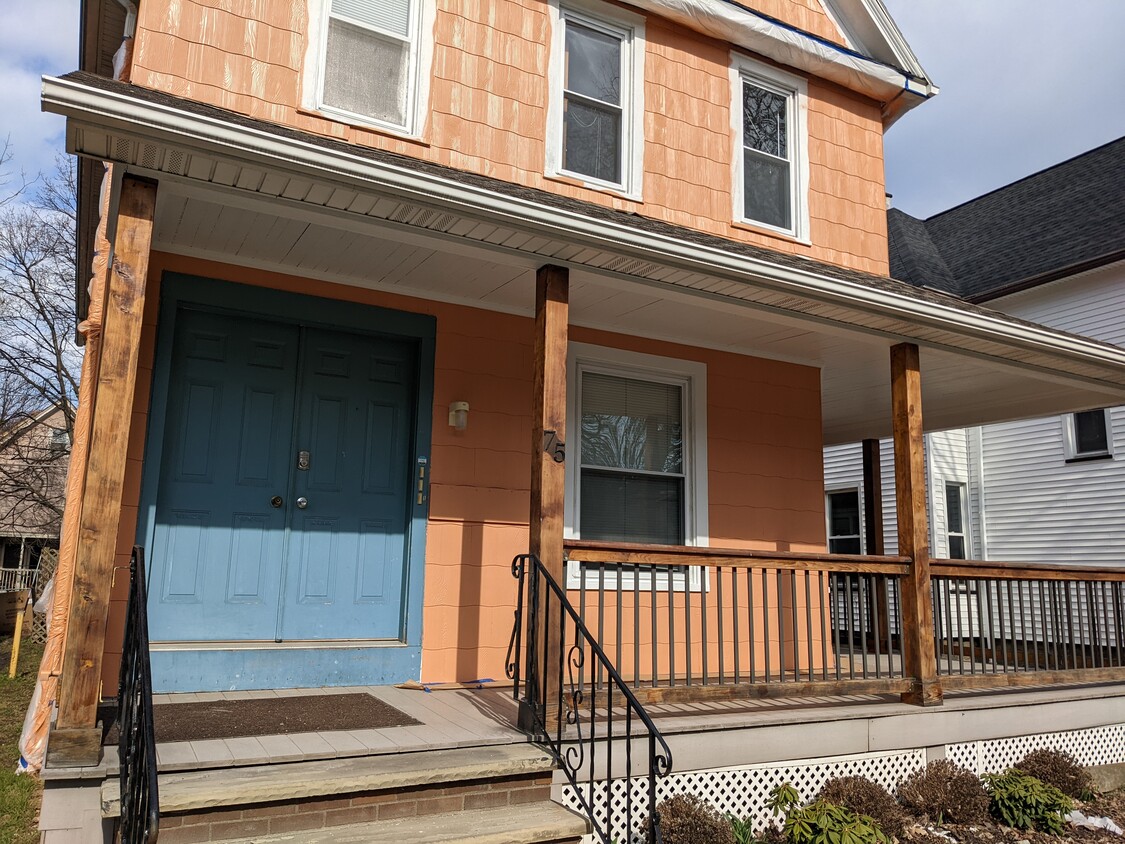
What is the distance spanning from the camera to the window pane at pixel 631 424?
21.9 feet

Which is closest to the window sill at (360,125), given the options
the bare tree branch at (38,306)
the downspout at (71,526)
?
the downspout at (71,526)

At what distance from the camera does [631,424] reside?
22.5ft

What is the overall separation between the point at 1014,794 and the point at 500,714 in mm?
3240

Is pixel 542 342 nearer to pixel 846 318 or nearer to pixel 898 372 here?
pixel 846 318

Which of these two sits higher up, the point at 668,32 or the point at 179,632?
the point at 668,32

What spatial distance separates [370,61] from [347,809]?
15.4 feet

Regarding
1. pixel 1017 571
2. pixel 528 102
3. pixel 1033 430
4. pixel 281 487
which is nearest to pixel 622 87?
pixel 528 102

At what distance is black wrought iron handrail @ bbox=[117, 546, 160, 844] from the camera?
2.68 metres

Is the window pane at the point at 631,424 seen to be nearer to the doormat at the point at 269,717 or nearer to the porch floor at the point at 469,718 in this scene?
the porch floor at the point at 469,718

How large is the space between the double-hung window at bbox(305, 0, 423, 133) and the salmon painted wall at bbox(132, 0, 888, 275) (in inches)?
5.2

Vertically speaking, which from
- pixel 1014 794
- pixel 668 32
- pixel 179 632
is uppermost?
pixel 668 32

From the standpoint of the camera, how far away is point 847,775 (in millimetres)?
5230

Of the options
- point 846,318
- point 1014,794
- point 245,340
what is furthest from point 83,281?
point 1014,794

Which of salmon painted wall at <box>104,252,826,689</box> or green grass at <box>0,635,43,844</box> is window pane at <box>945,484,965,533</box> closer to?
salmon painted wall at <box>104,252,826,689</box>
